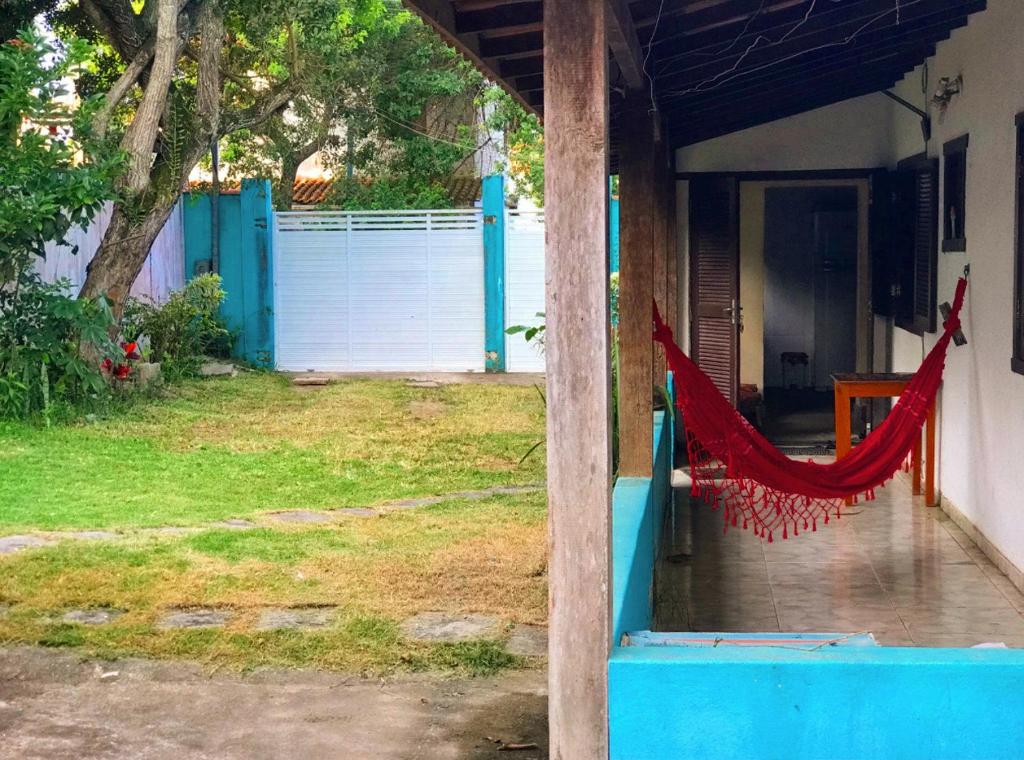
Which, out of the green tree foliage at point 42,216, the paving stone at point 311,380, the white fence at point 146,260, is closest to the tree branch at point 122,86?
the green tree foliage at point 42,216

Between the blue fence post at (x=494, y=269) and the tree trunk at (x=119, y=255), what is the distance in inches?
150

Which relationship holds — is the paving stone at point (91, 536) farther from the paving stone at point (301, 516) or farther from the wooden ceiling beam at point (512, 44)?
the wooden ceiling beam at point (512, 44)

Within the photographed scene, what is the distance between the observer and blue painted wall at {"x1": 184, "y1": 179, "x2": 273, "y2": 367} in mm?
14039

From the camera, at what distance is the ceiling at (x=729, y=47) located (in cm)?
368

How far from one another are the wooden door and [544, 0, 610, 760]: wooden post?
5.71m

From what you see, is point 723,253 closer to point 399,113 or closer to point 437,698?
point 437,698

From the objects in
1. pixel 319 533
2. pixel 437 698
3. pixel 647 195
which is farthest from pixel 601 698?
pixel 319 533

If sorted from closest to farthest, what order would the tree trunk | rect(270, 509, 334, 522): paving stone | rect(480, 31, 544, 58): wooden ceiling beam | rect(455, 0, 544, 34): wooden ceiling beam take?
rect(455, 0, 544, 34): wooden ceiling beam < rect(480, 31, 544, 58): wooden ceiling beam < rect(270, 509, 334, 522): paving stone < the tree trunk

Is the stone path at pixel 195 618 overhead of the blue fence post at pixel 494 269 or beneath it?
beneath

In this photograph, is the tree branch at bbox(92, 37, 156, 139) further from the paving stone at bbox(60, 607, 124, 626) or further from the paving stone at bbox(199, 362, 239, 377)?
the paving stone at bbox(60, 607, 124, 626)

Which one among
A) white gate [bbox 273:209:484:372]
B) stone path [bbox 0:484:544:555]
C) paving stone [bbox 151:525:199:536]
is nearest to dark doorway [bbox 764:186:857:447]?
white gate [bbox 273:209:484:372]

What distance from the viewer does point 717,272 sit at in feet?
27.6

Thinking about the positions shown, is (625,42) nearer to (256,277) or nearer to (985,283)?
(985,283)

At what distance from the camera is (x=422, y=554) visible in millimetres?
5969
